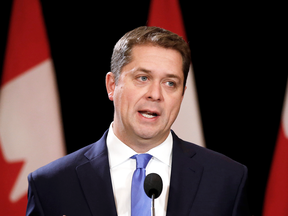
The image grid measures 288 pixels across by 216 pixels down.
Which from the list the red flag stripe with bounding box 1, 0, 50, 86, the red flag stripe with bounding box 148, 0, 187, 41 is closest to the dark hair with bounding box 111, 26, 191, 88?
the red flag stripe with bounding box 148, 0, 187, 41

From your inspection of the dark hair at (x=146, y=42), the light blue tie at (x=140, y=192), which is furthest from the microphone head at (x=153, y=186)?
the dark hair at (x=146, y=42)

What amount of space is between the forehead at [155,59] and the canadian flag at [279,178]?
1312 millimetres

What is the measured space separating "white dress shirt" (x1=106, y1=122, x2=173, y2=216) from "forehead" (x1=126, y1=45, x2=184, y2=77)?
39cm

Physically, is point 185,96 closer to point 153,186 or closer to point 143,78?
point 143,78

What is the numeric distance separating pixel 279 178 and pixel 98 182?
1.65m

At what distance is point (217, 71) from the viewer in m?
2.68

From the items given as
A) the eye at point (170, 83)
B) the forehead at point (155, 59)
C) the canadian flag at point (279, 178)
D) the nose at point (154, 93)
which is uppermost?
the forehead at point (155, 59)

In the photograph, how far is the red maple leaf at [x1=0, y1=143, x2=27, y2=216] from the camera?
→ 8.62ft

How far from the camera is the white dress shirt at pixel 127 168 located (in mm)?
1648

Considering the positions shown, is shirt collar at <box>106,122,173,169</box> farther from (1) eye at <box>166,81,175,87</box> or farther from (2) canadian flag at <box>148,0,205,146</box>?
(2) canadian flag at <box>148,0,205,146</box>

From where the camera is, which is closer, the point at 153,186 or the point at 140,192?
the point at 153,186

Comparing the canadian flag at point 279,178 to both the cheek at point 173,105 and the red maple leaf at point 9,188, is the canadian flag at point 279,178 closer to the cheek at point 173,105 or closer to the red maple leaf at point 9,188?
the cheek at point 173,105

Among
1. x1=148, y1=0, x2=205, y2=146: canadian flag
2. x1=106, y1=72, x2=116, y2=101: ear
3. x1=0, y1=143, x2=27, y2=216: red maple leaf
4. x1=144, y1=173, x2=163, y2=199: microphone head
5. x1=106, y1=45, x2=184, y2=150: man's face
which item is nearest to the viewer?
x1=144, y1=173, x2=163, y2=199: microphone head

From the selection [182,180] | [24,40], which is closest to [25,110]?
[24,40]
